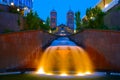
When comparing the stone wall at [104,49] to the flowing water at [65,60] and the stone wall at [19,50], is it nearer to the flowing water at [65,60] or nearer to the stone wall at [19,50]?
the flowing water at [65,60]

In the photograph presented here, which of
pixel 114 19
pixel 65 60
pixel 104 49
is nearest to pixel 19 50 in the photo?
pixel 65 60

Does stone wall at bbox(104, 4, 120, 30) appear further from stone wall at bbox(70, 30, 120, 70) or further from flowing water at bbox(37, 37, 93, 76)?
flowing water at bbox(37, 37, 93, 76)

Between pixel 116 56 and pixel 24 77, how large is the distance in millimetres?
7284

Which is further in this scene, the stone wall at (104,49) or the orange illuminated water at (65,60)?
the stone wall at (104,49)

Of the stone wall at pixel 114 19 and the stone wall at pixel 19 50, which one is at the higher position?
the stone wall at pixel 114 19

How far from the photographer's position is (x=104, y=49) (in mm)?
20344

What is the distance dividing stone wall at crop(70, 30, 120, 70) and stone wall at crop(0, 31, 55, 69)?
12.3ft

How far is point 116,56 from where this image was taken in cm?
1998

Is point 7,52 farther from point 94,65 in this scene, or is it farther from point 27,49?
point 94,65

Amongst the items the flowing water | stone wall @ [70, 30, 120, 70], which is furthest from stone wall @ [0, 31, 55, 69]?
stone wall @ [70, 30, 120, 70]

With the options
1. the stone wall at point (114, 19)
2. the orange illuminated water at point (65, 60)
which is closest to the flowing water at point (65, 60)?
the orange illuminated water at point (65, 60)

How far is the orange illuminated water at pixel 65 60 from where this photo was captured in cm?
1922

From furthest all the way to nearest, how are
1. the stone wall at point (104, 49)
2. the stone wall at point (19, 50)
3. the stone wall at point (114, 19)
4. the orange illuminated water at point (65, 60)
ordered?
the stone wall at point (114, 19) → the stone wall at point (19, 50) → the stone wall at point (104, 49) → the orange illuminated water at point (65, 60)

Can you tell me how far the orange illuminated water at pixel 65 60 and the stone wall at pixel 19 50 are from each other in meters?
0.82
